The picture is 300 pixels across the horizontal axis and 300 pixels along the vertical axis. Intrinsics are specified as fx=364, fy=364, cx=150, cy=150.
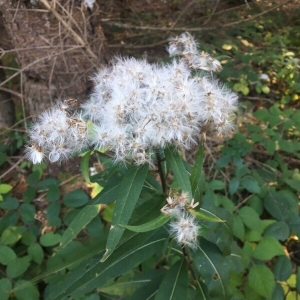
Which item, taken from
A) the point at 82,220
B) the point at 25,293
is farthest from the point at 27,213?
the point at 82,220

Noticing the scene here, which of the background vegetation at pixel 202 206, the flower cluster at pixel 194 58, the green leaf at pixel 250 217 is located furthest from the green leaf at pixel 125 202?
the green leaf at pixel 250 217

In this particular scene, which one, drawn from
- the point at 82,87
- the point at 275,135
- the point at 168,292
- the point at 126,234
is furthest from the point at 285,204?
the point at 82,87

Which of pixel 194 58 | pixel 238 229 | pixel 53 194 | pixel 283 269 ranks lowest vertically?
pixel 283 269

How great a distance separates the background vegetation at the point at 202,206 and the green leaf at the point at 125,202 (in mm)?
107

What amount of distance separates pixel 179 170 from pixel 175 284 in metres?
0.50

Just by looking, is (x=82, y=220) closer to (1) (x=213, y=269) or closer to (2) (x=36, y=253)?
(1) (x=213, y=269)

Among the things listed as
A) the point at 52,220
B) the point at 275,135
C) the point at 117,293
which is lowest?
the point at 117,293

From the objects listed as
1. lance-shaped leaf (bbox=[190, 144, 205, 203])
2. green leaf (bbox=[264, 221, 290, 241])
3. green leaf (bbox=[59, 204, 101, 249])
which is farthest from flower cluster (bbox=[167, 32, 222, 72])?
green leaf (bbox=[264, 221, 290, 241])

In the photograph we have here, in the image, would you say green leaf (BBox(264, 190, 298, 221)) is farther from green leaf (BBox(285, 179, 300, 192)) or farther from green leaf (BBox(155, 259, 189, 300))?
green leaf (BBox(155, 259, 189, 300))

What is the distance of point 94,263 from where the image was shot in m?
1.17

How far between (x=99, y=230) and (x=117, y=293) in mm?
283

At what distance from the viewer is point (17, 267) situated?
166cm

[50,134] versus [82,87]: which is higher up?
[50,134]

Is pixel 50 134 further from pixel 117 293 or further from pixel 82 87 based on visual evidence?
pixel 82 87
